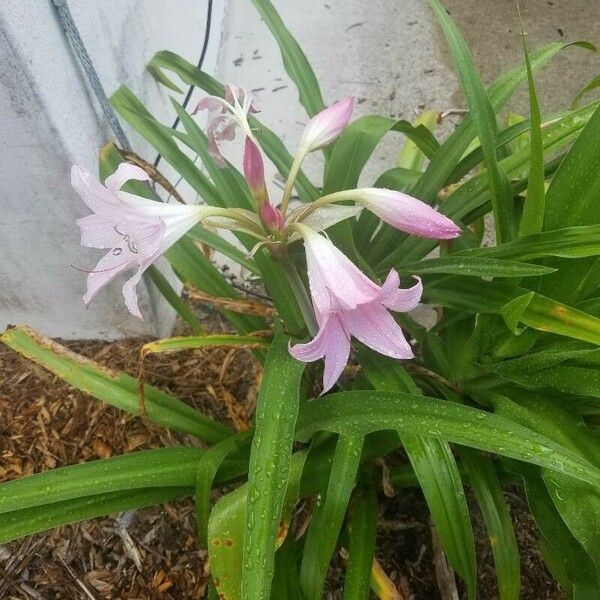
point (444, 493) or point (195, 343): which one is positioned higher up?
point (195, 343)

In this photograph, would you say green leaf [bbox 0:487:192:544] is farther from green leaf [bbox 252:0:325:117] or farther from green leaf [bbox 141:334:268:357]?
green leaf [bbox 252:0:325:117]

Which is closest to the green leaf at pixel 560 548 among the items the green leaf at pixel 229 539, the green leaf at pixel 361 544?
the green leaf at pixel 361 544

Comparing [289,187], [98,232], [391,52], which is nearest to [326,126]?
[289,187]

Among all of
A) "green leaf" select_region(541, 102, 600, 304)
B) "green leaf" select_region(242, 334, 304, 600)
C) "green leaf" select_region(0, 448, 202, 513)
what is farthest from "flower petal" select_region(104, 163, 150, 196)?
"green leaf" select_region(541, 102, 600, 304)

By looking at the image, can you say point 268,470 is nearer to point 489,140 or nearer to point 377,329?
point 377,329

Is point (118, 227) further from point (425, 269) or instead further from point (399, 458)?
point (399, 458)

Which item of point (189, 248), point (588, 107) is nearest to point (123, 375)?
point (189, 248)

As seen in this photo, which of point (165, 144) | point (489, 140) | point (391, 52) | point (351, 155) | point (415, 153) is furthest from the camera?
point (391, 52)
